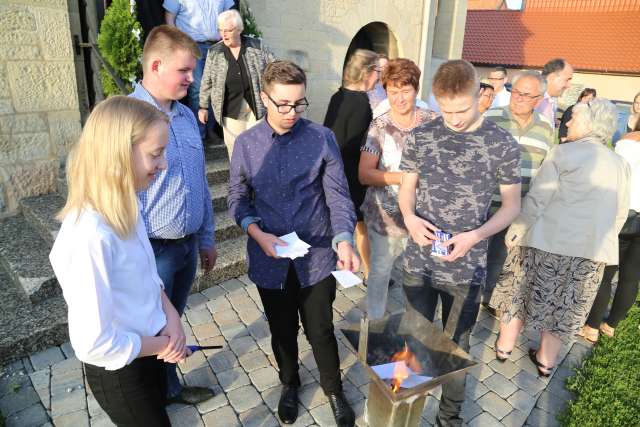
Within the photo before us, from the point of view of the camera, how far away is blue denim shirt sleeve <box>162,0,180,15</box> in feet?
16.6

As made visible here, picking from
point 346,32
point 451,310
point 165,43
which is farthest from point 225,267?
point 346,32

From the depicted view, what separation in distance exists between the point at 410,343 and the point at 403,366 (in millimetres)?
228

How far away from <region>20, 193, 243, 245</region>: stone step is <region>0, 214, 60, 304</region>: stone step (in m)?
0.10

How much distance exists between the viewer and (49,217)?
4496 mm

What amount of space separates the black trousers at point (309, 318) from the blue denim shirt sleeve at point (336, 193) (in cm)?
36

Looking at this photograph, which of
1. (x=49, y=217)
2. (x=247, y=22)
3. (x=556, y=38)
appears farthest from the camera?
(x=556, y=38)

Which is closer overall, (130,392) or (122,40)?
(130,392)

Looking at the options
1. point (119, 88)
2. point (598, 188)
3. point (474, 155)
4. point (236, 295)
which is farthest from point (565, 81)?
point (119, 88)

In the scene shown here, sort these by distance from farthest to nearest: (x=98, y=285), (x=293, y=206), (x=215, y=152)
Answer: (x=215, y=152) < (x=293, y=206) < (x=98, y=285)

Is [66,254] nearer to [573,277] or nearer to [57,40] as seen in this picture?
Result: [573,277]

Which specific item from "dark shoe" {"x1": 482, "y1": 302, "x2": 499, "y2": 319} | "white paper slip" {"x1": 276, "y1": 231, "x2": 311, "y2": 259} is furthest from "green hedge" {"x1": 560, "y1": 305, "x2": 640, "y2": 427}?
"white paper slip" {"x1": 276, "y1": 231, "x2": 311, "y2": 259}

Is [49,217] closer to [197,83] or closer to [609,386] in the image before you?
[197,83]

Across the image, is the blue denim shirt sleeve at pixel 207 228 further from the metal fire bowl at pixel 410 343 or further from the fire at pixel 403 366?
the fire at pixel 403 366

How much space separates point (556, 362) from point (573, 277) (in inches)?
39.8
